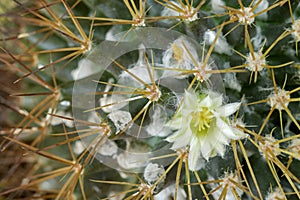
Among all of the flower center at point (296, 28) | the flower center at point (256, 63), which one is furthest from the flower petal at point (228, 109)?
the flower center at point (296, 28)

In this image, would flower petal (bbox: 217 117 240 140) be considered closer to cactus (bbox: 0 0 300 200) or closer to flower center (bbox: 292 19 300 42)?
cactus (bbox: 0 0 300 200)

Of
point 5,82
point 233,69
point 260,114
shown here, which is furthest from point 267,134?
point 5,82

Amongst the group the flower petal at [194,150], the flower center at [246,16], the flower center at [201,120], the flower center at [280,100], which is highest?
the flower center at [246,16]

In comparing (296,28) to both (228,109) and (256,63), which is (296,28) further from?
(228,109)

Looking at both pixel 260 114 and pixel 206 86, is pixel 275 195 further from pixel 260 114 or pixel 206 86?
pixel 206 86

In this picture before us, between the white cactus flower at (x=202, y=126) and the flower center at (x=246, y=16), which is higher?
the flower center at (x=246, y=16)

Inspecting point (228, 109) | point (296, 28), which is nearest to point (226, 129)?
point (228, 109)

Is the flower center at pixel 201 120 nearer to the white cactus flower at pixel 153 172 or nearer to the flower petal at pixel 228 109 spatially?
the flower petal at pixel 228 109
